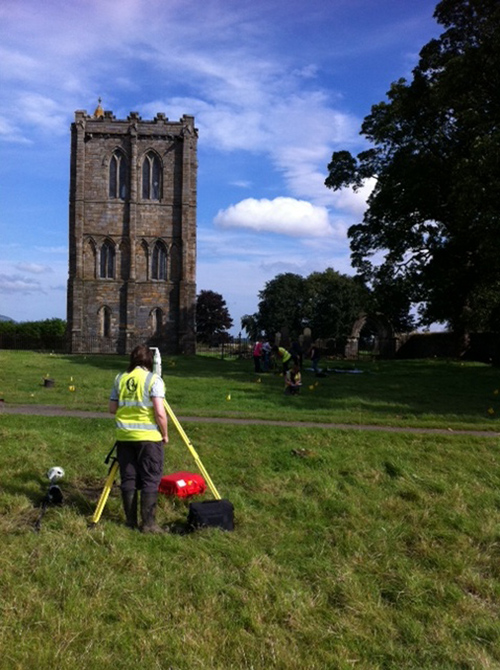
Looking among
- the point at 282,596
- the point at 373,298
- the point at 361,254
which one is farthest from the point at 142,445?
the point at 361,254

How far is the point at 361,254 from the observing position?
35.8 m

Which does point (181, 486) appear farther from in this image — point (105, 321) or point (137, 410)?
point (105, 321)

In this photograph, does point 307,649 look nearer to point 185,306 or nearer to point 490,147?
point 490,147

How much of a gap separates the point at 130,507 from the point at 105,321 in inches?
1998

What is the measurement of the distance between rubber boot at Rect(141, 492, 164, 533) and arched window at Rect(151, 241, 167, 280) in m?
51.1

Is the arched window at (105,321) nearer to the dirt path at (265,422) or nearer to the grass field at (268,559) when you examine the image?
the dirt path at (265,422)

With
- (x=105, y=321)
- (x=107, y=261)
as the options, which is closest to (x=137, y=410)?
(x=105, y=321)

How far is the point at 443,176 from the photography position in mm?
30641

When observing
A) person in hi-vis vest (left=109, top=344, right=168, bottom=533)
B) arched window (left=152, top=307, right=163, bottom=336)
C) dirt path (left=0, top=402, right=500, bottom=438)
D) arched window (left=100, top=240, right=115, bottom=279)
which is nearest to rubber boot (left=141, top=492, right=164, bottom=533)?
person in hi-vis vest (left=109, top=344, right=168, bottom=533)

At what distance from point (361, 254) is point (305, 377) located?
39.8ft

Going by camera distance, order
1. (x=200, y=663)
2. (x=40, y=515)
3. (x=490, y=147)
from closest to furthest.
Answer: (x=200, y=663) < (x=40, y=515) < (x=490, y=147)

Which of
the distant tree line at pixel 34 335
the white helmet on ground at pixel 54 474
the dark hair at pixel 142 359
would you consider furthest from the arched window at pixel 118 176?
the dark hair at pixel 142 359

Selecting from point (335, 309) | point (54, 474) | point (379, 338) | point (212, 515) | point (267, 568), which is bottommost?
point (267, 568)

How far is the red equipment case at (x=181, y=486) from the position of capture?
8320 mm
